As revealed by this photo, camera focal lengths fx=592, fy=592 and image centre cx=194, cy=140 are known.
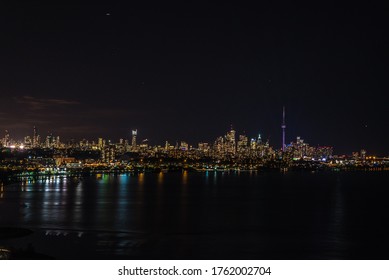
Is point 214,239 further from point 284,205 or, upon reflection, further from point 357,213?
point 284,205

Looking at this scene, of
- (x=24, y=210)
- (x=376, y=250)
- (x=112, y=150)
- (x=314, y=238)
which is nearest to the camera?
(x=376, y=250)

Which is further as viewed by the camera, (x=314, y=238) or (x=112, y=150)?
(x=112, y=150)

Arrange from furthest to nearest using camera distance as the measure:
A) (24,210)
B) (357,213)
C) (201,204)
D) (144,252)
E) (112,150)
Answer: (112,150) → (201,204) → (357,213) → (24,210) → (144,252)

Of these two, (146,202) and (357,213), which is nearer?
(357,213)

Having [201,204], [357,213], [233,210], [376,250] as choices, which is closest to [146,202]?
[201,204]

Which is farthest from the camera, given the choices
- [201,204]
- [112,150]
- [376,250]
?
[112,150]

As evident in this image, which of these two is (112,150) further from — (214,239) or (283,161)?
(214,239)

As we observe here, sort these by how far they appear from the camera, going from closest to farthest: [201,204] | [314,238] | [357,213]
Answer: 1. [314,238]
2. [357,213]
3. [201,204]
